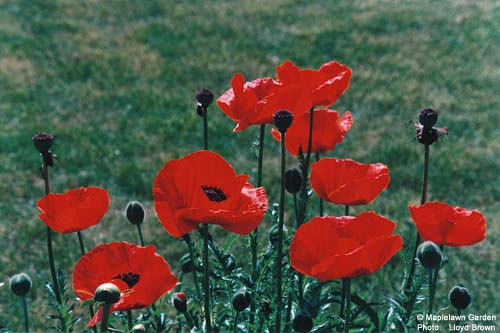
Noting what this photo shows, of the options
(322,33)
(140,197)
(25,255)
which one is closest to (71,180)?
(140,197)

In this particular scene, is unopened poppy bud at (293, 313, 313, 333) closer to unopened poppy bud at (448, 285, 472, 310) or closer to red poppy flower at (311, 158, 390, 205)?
red poppy flower at (311, 158, 390, 205)

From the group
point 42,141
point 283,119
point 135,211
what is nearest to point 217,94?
point 135,211

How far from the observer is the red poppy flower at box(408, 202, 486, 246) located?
5.93ft

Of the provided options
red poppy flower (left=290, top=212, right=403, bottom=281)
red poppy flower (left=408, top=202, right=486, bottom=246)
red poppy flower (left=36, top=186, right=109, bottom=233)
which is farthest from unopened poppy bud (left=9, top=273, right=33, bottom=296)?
red poppy flower (left=408, top=202, right=486, bottom=246)

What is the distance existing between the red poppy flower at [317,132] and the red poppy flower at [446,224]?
391mm

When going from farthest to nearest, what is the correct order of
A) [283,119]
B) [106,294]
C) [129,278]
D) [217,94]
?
[217,94], [129,278], [283,119], [106,294]

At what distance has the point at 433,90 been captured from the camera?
5.73 metres

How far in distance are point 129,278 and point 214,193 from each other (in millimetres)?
275

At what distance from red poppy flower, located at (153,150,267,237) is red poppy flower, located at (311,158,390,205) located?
21cm

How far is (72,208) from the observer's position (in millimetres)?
1859

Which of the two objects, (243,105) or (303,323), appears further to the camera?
(243,105)

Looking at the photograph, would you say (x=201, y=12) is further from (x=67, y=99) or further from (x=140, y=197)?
(x=140, y=197)

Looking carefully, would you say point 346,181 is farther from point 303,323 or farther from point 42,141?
point 42,141

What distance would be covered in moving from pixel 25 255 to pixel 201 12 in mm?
4244
